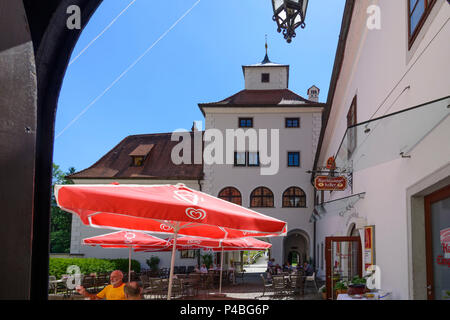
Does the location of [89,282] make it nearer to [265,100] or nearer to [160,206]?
[160,206]

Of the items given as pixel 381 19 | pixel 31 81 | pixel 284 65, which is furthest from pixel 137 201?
pixel 284 65

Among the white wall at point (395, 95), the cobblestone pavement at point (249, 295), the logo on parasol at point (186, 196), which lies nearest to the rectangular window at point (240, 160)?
the cobblestone pavement at point (249, 295)

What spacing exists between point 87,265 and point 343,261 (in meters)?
13.9

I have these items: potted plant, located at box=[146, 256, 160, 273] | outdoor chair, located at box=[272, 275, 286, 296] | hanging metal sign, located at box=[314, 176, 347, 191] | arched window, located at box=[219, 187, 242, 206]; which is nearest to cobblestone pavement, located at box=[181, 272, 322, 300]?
outdoor chair, located at box=[272, 275, 286, 296]

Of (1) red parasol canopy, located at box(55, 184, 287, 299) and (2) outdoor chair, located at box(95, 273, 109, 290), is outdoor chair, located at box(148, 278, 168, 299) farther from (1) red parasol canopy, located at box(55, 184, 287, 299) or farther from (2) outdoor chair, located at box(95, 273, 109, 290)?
(1) red parasol canopy, located at box(55, 184, 287, 299)

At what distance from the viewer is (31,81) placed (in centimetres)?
170

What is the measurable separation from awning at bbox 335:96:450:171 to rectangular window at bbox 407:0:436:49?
1444 mm

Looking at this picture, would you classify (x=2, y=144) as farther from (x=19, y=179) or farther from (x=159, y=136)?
(x=159, y=136)

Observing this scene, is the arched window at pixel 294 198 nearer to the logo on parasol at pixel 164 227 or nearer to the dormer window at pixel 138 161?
the dormer window at pixel 138 161

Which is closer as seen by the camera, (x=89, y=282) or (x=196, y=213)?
(x=196, y=213)

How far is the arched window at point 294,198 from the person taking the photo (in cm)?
3017

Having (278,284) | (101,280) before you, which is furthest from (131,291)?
(278,284)

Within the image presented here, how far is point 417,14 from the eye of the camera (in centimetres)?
613

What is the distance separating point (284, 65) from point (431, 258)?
31.4 m
